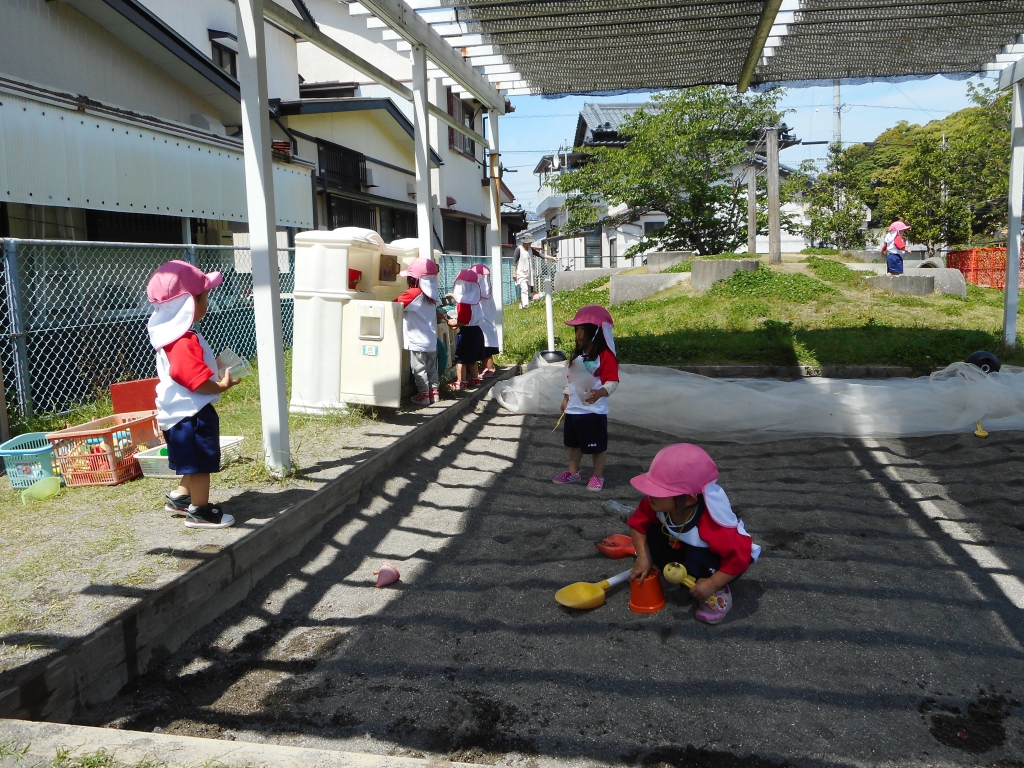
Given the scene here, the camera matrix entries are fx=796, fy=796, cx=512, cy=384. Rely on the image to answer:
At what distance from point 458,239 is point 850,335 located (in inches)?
661

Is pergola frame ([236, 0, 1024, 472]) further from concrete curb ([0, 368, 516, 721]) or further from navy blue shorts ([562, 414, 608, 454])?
navy blue shorts ([562, 414, 608, 454])

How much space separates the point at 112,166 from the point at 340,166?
8.16 metres

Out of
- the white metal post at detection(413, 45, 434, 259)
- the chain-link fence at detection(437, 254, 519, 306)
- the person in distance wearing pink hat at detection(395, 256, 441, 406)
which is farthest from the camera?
the chain-link fence at detection(437, 254, 519, 306)

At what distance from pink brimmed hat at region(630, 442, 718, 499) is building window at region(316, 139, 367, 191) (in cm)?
1347

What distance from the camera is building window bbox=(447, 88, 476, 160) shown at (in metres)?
23.7

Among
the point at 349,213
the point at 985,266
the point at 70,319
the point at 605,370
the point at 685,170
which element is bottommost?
the point at 605,370

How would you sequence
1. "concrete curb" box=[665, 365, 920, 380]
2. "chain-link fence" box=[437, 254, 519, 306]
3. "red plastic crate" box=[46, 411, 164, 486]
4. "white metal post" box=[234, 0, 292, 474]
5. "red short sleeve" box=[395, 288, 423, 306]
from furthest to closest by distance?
"chain-link fence" box=[437, 254, 519, 306] < "concrete curb" box=[665, 365, 920, 380] < "red short sleeve" box=[395, 288, 423, 306] < "red plastic crate" box=[46, 411, 164, 486] < "white metal post" box=[234, 0, 292, 474]

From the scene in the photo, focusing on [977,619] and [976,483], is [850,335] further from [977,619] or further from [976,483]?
[977,619]

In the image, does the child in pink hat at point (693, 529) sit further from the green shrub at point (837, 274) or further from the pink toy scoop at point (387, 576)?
the green shrub at point (837, 274)

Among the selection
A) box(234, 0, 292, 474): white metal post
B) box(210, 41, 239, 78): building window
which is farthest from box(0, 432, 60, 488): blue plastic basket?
box(210, 41, 239, 78): building window

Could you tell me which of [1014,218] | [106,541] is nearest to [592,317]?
[106,541]

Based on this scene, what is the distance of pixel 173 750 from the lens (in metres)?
2.38

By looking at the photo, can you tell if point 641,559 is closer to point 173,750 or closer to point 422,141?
point 173,750

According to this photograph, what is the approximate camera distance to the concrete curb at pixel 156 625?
8.74 feet
